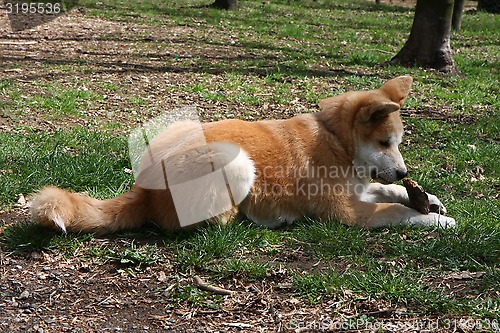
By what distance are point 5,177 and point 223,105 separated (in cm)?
375

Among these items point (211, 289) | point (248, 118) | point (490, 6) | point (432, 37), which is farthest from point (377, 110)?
point (490, 6)

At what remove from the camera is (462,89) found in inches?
404

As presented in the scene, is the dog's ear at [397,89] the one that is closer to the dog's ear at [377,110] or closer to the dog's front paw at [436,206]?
the dog's ear at [377,110]

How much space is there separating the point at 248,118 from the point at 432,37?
15.3ft

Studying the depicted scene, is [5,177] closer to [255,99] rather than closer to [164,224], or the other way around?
[164,224]

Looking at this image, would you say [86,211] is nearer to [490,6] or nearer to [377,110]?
[377,110]

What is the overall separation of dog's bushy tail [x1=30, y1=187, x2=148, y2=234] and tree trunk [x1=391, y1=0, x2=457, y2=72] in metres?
7.75

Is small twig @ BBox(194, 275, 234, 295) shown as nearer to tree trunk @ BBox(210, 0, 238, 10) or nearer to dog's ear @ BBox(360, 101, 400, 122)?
dog's ear @ BBox(360, 101, 400, 122)

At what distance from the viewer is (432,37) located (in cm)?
1111

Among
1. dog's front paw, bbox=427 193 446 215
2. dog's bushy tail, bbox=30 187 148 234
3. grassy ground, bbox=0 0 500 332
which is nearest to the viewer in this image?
grassy ground, bbox=0 0 500 332

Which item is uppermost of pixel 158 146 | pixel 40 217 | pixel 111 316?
pixel 158 146

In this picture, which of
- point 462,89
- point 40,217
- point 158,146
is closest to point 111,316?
point 40,217

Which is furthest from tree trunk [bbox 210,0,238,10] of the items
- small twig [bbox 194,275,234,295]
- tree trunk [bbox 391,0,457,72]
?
small twig [bbox 194,275,234,295]

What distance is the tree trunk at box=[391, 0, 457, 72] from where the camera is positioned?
11000 mm
